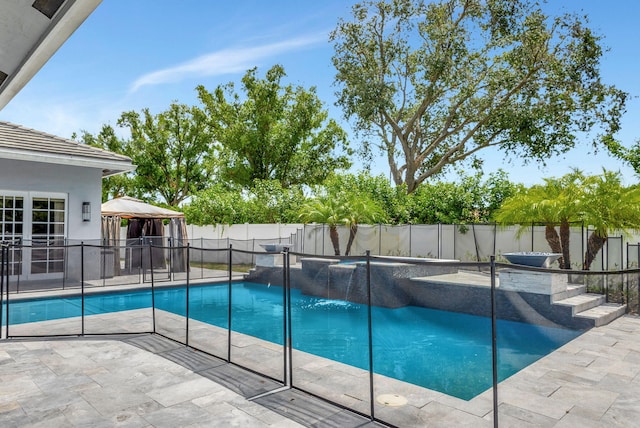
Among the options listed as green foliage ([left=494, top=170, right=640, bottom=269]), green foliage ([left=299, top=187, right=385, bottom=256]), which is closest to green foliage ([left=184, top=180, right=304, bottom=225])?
green foliage ([left=299, top=187, right=385, bottom=256])

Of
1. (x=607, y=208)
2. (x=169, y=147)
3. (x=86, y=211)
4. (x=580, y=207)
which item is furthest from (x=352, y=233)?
(x=169, y=147)

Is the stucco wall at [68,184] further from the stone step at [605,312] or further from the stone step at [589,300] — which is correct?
the stone step at [605,312]

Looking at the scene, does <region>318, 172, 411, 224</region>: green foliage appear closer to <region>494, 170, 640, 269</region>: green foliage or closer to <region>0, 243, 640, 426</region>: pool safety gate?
<region>494, 170, 640, 269</region>: green foliage

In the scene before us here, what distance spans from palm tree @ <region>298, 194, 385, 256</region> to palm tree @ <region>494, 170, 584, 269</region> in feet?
19.1

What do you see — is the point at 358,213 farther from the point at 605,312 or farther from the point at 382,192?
the point at 605,312

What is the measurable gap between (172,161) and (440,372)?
3428 centimetres

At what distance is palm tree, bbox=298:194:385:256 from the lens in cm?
1823

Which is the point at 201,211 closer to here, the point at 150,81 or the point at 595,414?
the point at 150,81

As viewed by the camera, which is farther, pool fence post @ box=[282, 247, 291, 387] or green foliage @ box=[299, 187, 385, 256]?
green foliage @ box=[299, 187, 385, 256]

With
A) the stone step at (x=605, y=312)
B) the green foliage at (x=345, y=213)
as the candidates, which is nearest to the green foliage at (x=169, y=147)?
the green foliage at (x=345, y=213)

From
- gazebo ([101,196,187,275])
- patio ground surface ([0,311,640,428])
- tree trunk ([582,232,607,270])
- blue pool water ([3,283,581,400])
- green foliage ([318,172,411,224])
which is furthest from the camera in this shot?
green foliage ([318,172,411,224])

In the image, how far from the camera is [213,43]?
23.3m

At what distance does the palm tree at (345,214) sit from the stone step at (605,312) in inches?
455

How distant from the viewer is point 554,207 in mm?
12531
